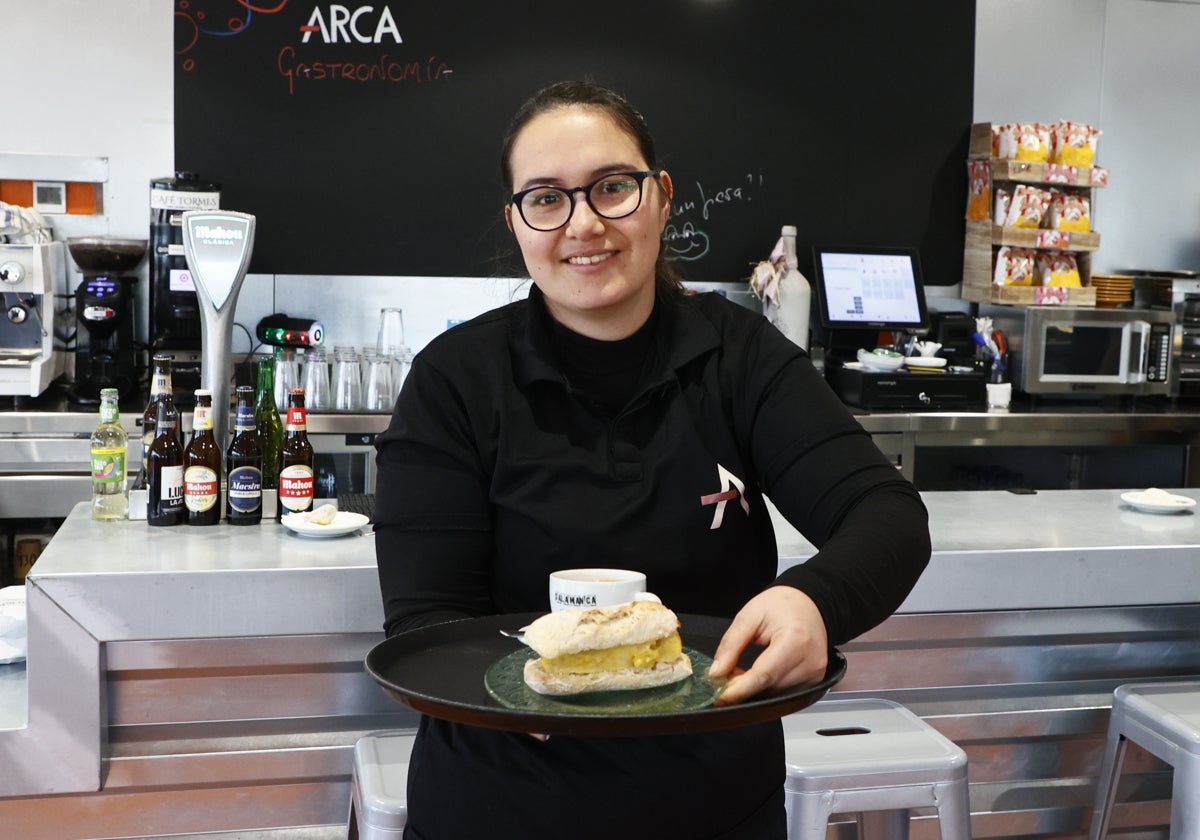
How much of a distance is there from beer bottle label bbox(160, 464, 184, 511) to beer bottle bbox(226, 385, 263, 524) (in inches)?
3.7

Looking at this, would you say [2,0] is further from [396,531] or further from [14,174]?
[396,531]

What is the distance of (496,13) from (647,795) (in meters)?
3.96

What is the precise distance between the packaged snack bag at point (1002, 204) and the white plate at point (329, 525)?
3.47m

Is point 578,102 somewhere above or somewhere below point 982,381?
above

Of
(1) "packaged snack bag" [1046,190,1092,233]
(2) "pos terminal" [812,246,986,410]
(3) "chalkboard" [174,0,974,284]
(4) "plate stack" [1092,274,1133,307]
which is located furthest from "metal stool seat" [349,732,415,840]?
(4) "plate stack" [1092,274,1133,307]

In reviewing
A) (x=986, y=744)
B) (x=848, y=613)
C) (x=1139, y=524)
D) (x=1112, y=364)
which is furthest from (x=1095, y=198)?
(x=848, y=613)

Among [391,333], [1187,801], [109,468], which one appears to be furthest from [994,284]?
[109,468]

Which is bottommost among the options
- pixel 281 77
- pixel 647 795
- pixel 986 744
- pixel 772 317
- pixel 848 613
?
pixel 986 744

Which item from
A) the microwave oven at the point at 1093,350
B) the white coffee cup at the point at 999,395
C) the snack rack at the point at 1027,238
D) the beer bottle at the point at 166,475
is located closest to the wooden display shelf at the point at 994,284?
the snack rack at the point at 1027,238

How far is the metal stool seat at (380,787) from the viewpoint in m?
1.81

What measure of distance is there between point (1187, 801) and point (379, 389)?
2.77 meters

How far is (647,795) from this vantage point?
1379 mm

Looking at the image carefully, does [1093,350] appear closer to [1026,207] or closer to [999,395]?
[999,395]

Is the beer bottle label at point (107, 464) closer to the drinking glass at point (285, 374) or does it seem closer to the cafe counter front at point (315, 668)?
the cafe counter front at point (315, 668)
